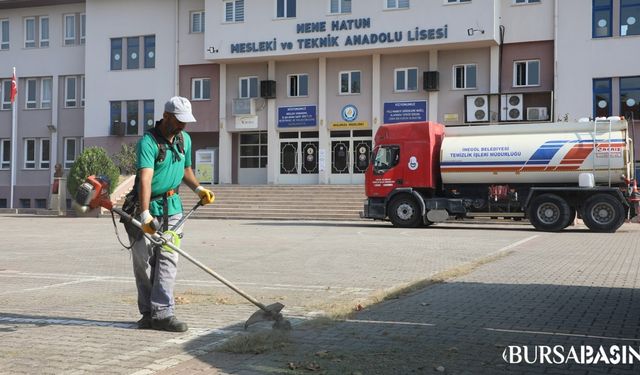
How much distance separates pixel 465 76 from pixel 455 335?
95.4 feet

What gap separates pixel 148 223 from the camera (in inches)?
219

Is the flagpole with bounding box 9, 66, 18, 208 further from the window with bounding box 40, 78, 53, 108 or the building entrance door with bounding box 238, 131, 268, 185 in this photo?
the building entrance door with bounding box 238, 131, 268, 185

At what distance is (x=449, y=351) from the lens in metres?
5.17

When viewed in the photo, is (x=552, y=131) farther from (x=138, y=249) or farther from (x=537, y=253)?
(x=138, y=249)

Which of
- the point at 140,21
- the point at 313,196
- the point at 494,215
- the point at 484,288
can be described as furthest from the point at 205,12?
the point at 484,288

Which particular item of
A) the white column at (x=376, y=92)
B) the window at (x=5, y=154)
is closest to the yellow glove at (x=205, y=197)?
the white column at (x=376, y=92)

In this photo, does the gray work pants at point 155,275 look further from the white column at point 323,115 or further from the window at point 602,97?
the white column at point 323,115

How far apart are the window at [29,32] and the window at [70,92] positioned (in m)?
3.15

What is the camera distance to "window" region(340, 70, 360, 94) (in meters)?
35.3

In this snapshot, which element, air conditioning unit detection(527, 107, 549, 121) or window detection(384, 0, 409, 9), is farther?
window detection(384, 0, 409, 9)

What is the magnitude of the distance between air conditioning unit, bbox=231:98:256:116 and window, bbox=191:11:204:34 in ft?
15.9

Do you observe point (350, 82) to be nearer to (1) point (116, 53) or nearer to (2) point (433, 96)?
(2) point (433, 96)

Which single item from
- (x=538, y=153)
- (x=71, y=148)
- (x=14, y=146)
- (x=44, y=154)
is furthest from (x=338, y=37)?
(x=14, y=146)

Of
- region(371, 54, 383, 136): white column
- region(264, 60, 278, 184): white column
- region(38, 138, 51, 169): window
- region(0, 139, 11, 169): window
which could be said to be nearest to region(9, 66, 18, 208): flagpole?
region(0, 139, 11, 169): window
